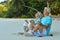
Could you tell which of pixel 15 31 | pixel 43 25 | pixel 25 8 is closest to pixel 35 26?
pixel 43 25

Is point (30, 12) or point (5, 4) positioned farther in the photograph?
point (5, 4)

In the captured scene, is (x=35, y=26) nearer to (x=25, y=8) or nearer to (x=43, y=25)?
(x=43, y=25)

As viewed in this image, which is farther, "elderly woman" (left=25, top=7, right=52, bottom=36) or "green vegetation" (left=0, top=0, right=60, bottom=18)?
"green vegetation" (left=0, top=0, right=60, bottom=18)

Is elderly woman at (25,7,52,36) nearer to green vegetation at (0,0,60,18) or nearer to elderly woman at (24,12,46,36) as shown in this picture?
elderly woman at (24,12,46,36)

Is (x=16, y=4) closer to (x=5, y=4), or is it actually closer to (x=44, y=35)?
(x=5, y=4)

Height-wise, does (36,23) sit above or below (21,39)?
above

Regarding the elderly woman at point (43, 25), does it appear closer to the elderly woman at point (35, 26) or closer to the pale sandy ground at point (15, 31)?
the elderly woman at point (35, 26)

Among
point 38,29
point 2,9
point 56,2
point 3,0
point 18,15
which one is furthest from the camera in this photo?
point 3,0

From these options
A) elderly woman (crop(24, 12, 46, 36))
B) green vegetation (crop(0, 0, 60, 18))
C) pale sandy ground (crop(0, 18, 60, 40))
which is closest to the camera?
elderly woman (crop(24, 12, 46, 36))

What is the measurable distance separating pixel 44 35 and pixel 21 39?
87 cm

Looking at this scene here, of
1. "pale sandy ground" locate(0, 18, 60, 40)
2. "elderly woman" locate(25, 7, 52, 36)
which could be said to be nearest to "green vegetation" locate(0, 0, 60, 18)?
"pale sandy ground" locate(0, 18, 60, 40)

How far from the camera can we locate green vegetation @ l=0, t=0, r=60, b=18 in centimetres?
2141

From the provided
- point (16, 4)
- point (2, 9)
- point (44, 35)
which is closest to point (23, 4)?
point (16, 4)

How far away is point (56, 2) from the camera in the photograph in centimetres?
2091
